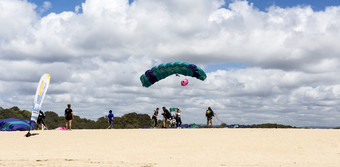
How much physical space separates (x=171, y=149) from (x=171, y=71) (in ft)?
42.4

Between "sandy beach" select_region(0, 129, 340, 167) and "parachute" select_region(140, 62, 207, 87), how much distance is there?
316 inches

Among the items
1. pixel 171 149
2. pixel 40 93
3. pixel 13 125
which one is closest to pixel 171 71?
pixel 40 93

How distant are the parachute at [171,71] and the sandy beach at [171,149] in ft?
26.3

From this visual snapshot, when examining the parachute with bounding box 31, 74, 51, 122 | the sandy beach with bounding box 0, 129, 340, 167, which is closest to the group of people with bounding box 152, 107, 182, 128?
the sandy beach with bounding box 0, 129, 340, 167

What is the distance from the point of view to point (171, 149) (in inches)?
656

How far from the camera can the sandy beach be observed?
12742 millimetres

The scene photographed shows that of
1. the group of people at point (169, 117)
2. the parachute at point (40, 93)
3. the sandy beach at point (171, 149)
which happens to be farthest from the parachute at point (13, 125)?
the group of people at point (169, 117)

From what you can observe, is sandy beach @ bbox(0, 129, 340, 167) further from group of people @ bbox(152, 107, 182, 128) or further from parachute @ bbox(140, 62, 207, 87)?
parachute @ bbox(140, 62, 207, 87)

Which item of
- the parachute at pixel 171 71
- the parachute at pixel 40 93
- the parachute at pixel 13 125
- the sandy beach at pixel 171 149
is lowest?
the sandy beach at pixel 171 149

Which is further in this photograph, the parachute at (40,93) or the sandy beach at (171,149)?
the parachute at (40,93)

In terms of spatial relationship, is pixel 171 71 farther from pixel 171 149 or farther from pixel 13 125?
pixel 13 125

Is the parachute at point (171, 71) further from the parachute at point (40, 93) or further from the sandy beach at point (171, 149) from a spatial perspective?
the parachute at point (40, 93)

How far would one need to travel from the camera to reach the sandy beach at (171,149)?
1274 cm

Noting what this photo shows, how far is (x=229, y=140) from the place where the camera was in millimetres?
→ 18672
